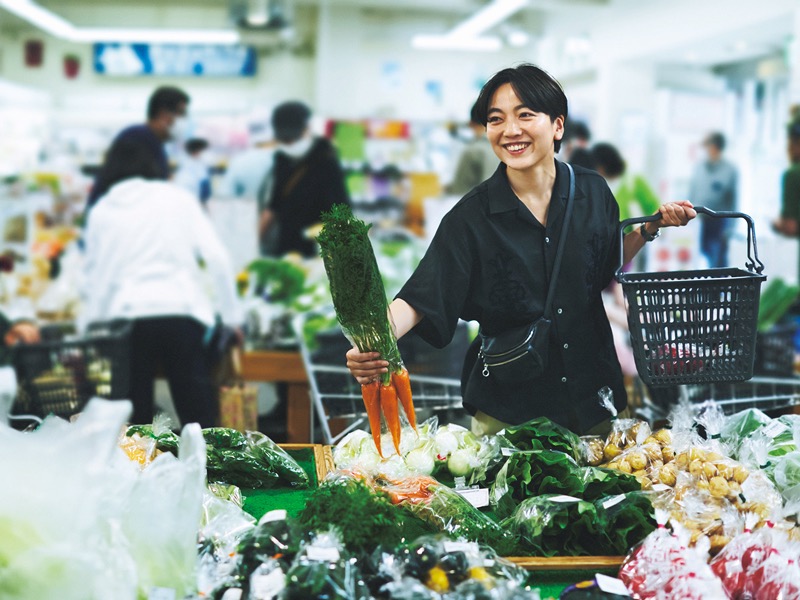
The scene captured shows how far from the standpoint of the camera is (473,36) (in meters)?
14.7

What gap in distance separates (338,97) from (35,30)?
5.06m

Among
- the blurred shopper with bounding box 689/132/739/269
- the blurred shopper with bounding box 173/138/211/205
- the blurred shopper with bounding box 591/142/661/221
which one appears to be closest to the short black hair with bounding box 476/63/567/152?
the blurred shopper with bounding box 591/142/661/221

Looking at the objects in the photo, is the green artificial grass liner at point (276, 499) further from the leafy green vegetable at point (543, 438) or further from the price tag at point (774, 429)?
the price tag at point (774, 429)

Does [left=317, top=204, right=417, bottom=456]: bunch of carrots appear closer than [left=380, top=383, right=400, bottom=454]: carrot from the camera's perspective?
Yes

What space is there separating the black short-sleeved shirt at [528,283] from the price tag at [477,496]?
456mm

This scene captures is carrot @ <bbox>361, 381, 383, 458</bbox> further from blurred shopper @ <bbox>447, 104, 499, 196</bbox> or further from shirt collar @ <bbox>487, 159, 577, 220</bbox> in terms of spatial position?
blurred shopper @ <bbox>447, 104, 499, 196</bbox>

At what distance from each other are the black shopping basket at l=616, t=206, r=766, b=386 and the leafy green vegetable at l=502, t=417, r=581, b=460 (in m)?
0.24

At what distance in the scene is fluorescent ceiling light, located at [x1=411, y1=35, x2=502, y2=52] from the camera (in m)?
14.8

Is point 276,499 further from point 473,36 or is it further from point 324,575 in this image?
point 473,36

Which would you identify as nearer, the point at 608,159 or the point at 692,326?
the point at 692,326

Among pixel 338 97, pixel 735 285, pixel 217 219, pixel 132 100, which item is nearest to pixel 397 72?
pixel 338 97

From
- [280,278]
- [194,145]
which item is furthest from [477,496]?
[194,145]

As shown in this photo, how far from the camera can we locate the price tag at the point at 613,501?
184 centimetres

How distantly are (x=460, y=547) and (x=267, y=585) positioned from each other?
1.09 feet
